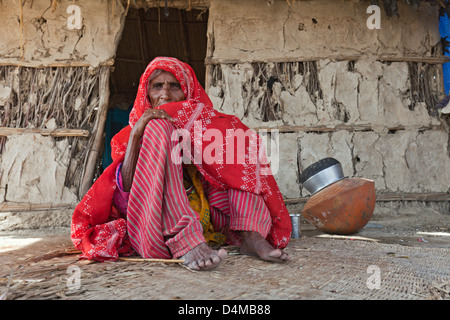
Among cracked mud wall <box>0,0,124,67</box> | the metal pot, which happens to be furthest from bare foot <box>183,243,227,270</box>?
cracked mud wall <box>0,0,124,67</box>

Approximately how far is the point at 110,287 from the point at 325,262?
93cm

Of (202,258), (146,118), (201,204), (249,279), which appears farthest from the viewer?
(201,204)

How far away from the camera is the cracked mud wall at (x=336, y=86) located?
3510 millimetres

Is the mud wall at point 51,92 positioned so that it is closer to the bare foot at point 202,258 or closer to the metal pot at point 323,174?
the metal pot at point 323,174

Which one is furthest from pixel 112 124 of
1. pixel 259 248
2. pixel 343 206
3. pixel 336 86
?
pixel 259 248

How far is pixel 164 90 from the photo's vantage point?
200 cm

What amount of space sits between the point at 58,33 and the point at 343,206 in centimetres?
327

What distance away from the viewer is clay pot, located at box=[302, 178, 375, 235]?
101 inches

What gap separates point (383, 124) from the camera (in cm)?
355

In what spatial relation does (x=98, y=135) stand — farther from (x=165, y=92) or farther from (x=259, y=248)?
(x=259, y=248)

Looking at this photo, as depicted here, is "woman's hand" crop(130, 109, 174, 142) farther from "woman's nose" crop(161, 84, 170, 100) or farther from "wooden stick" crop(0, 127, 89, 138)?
"wooden stick" crop(0, 127, 89, 138)

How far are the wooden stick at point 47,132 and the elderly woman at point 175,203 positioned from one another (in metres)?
1.81
